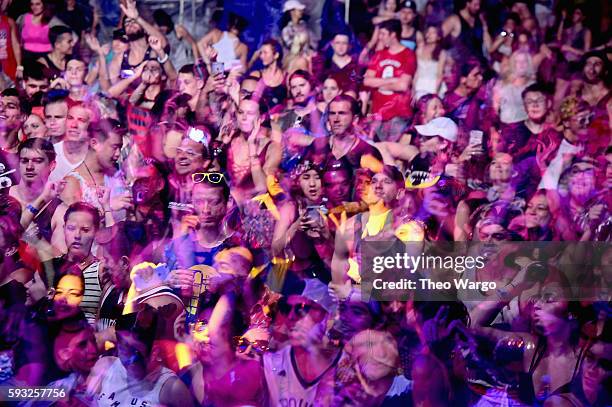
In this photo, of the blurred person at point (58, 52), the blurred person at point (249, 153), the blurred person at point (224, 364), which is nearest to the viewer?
the blurred person at point (224, 364)

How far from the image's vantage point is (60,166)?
14.1 feet

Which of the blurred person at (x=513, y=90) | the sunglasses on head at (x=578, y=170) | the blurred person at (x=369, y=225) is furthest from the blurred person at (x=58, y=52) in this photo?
the sunglasses on head at (x=578, y=170)

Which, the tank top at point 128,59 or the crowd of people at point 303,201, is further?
the tank top at point 128,59

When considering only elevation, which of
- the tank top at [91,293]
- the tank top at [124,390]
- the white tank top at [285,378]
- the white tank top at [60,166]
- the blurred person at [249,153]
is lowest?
the tank top at [124,390]

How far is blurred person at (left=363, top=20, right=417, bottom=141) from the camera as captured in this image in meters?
4.29

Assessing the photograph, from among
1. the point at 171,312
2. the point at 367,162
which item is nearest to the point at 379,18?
the point at 367,162

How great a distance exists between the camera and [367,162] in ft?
14.0

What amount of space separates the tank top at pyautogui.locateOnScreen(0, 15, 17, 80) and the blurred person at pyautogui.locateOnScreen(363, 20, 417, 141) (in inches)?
79.0

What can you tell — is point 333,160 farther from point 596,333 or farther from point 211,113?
point 596,333

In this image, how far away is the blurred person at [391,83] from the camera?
429 centimetres

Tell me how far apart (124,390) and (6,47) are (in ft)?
6.70

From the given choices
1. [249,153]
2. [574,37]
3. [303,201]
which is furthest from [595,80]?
[249,153]

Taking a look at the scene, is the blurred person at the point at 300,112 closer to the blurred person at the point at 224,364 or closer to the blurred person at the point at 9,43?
the blurred person at the point at 224,364

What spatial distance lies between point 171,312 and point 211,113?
1.12 meters
